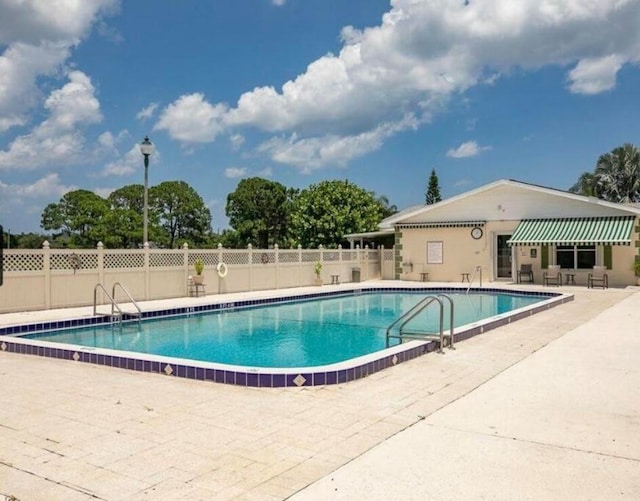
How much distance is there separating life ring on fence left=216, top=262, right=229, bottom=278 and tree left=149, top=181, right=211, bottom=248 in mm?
37917

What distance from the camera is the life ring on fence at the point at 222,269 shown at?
2369cm

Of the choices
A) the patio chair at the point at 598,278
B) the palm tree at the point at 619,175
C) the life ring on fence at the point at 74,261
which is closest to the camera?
the life ring on fence at the point at 74,261

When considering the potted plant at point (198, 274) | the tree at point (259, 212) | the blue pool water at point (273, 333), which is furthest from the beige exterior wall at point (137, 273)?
the tree at point (259, 212)

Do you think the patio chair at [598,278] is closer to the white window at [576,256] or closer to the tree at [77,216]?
the white window at [576,256]

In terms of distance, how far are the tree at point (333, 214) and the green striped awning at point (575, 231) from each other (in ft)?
66.9

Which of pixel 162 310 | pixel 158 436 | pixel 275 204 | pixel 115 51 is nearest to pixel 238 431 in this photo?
pixel 158 436

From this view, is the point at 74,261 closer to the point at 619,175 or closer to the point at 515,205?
the point at 515,205

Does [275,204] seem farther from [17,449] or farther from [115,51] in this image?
[17,449]

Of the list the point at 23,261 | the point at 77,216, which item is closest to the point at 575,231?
the point at 23,261

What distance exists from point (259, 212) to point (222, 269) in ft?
122

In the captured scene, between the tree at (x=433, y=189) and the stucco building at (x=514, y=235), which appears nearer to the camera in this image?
the stucco building at (x=514, y=235)

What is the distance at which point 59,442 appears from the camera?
5332 millimetres

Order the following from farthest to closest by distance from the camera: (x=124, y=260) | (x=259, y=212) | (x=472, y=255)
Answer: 1. (x=259, y=212)
2. (x=472, y=255)
3. (x=124, y=260)

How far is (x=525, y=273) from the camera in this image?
1138 inches
